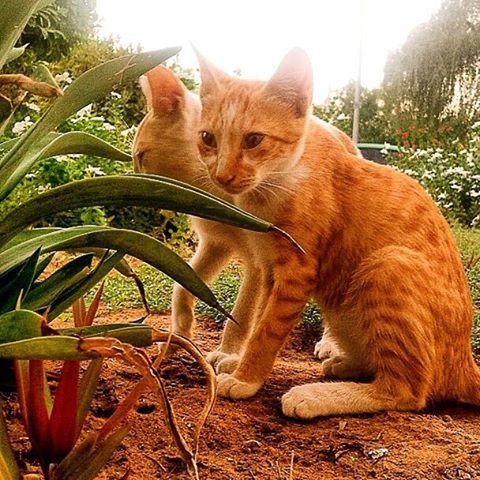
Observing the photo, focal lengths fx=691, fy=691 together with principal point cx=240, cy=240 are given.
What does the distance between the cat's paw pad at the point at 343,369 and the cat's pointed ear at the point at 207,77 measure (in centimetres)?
65

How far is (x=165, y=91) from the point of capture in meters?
1.60

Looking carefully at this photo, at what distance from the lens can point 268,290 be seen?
56.6 inches

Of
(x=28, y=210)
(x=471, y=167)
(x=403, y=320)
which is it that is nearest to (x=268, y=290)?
(x=403, y=320)

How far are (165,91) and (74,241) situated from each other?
0.84 metres

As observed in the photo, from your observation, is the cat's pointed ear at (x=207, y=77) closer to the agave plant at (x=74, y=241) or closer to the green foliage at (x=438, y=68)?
the agave plant at (x=74, y=241)

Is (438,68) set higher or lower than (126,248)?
higher

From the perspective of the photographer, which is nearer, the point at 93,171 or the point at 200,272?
the point at 200,272

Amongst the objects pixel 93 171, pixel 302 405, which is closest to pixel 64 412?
pixel 302 405

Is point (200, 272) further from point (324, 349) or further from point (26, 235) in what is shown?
point (26, 235)

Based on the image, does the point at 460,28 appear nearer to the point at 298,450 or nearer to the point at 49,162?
the point at 49,162

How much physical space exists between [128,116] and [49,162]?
1282 mm

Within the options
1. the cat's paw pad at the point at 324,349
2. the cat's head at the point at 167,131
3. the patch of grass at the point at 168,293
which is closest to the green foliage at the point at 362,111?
the patch of grass at the point at 168,293

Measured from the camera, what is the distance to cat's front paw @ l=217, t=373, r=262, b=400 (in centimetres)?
131

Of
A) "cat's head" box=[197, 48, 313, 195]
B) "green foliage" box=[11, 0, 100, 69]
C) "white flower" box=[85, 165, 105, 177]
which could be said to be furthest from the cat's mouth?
"green foliage" box=[11, 0, 100, 69]
